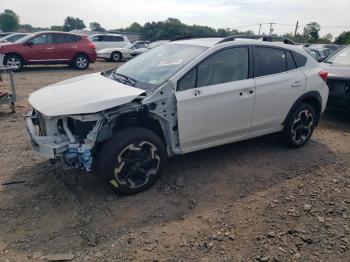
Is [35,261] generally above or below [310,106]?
below

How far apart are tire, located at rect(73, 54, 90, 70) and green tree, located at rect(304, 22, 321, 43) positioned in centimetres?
4393

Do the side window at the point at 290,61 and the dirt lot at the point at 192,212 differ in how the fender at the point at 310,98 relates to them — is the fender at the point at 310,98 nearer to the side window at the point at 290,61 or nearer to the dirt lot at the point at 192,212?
the side window at the point at 290,61

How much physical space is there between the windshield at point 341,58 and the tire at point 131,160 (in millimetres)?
5639

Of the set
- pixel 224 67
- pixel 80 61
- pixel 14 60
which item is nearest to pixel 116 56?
pixel 80 61

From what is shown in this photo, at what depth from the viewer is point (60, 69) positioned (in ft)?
48.7

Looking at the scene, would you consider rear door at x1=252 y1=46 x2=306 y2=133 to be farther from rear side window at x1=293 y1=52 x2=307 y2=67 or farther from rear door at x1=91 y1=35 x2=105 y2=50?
rear door at x1=91 y1=35 x2=105 y2=50

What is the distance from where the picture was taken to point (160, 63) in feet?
14.5

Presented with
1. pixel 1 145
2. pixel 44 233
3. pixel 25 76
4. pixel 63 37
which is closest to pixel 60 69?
pixel 63 37

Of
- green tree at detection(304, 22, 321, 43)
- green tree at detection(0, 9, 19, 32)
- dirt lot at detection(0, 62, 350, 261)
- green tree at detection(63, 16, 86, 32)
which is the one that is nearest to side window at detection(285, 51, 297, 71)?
dirt lot at detection(0, 62, 350, 261)

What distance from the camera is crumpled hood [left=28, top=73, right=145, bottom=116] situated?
11.2ft

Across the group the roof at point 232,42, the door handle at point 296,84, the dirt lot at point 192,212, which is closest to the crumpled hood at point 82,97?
the dirt lot at point 192,212

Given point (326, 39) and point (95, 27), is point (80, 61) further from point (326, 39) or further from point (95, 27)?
point (95, 27)

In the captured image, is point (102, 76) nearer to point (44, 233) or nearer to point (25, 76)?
point (44, 233)

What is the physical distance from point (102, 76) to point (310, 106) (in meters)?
3.17
